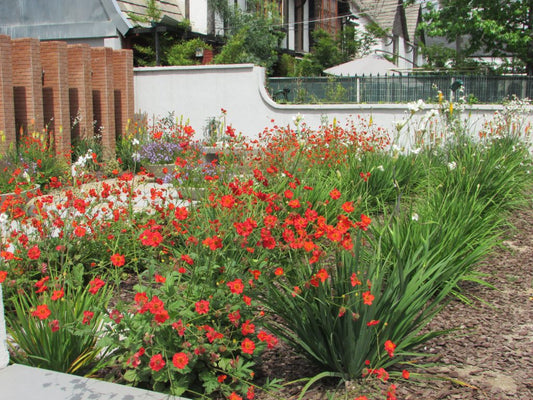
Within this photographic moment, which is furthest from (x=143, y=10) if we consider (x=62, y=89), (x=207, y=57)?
(x=62, y=89)

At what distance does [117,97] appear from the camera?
11945mm

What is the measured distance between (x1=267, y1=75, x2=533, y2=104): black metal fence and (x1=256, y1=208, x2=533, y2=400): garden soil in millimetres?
9210

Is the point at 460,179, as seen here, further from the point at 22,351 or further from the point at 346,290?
the point at 22,351

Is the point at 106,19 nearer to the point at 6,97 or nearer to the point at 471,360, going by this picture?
the point at 6,97

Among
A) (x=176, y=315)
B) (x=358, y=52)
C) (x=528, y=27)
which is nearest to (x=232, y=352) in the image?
(x=176, y=315)

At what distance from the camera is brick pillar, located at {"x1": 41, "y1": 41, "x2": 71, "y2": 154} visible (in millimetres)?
9938

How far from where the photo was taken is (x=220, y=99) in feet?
42.1

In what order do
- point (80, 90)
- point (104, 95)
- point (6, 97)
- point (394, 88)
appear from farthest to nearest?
point (394, 88) < point (104, 95) < point (80, 90) < point (6, 97)

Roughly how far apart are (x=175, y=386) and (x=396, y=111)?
1001 cm

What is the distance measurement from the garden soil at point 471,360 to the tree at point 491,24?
43.4 feet

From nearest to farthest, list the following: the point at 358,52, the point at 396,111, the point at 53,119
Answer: the point at 53,119
the point at 396,111
the point at 358,52

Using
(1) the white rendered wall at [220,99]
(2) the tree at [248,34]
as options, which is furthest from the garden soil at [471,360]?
(2) the tree at [248,34]

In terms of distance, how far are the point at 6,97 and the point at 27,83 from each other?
1.88 feet

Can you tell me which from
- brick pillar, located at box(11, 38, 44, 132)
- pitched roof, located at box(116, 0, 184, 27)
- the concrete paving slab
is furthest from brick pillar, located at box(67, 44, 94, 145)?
the concrete paving slab
